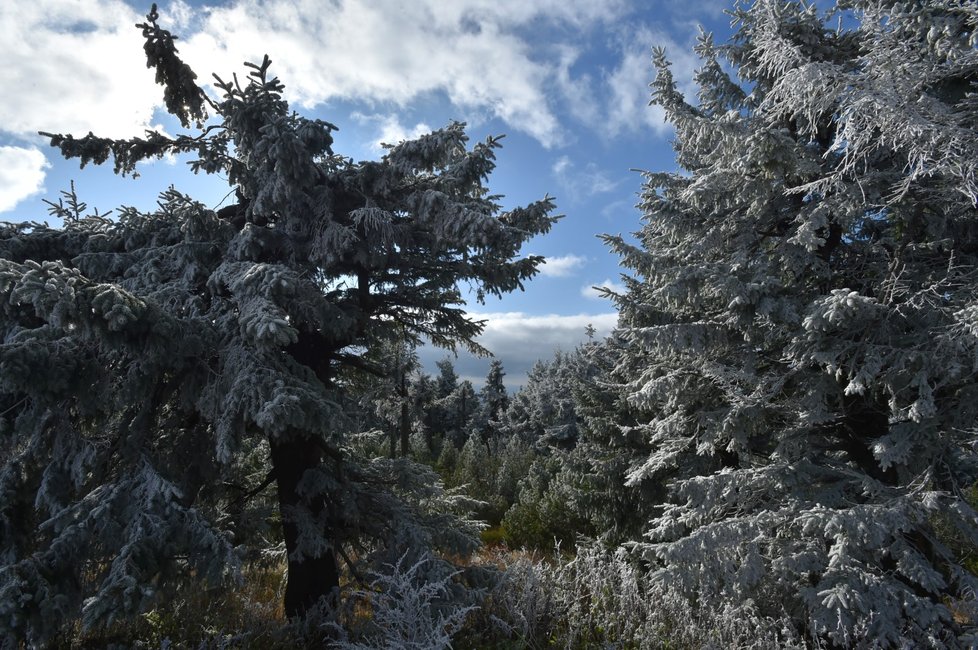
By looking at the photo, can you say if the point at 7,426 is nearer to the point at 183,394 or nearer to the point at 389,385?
the point at 183,394

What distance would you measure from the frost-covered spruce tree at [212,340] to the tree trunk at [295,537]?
0.02 meters

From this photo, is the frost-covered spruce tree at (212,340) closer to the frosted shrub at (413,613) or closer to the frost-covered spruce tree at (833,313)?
the frosted shrub at (413,613)

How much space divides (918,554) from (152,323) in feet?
28.5

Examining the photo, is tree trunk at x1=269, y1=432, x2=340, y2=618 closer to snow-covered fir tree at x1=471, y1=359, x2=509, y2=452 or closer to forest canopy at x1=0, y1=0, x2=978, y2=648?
forest canopy at x1=0, y1=0, x2=978, y2=648

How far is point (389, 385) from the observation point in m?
8.87

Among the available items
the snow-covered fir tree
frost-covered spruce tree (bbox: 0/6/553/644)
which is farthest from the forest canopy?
the snow-covered fir tree

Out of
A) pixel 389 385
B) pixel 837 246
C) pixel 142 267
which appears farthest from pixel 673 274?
pixel 142 267

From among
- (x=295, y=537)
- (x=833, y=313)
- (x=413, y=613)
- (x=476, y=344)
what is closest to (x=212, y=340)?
(x=295, y=537)

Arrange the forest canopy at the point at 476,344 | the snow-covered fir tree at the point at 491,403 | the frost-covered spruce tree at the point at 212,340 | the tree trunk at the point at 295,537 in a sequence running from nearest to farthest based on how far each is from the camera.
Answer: the frost-covered spruce tree at the point at 212,340 < the forest canopy at the point at 476,344 < the tree trunk at the point at 295,537 < the snow-covered fir tree at the point at 491,403

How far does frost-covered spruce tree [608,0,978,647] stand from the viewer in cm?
536

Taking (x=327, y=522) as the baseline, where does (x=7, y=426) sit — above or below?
above

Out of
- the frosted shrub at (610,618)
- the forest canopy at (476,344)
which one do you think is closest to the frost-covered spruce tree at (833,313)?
the forest canopy at (476,344)

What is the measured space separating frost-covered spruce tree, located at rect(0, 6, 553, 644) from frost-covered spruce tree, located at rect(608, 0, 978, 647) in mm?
2925

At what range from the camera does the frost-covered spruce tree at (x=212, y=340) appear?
14.0ft
